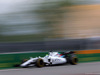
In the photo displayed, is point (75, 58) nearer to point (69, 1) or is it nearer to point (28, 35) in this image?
point (28, 35)

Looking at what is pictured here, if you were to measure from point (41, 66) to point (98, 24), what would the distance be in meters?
10.9

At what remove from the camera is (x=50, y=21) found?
1850 cm

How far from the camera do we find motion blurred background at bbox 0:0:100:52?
17.7 meters

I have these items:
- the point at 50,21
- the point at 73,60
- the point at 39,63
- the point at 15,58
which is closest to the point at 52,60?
the point at 39,63

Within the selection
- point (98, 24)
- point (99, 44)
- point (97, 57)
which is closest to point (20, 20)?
point (98, 24)

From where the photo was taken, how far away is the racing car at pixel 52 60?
866 centimetres

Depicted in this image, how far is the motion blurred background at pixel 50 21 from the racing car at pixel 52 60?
24.5 feet

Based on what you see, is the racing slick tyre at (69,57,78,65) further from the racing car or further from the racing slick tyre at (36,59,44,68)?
the racing slick tyre at (36,59,44,68)

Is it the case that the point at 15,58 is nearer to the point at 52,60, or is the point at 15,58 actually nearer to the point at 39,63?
the point at 39,63

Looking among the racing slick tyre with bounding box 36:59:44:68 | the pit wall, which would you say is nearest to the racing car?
the racing slick tyre with bounding box 36:59:44:68

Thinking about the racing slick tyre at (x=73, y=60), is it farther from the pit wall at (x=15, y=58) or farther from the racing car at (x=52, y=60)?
the pit wall at (x=15, y=58)

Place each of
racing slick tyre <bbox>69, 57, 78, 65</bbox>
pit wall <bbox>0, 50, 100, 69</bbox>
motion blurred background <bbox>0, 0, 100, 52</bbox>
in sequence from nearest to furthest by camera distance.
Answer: pit wall <bbox>0, 50, 100, 69</bbox> → racing slick tyre <bbox>69, 57, 78, 65</bbox> → motion blurred background <bbox>0, 0, 100, 52</bbox>

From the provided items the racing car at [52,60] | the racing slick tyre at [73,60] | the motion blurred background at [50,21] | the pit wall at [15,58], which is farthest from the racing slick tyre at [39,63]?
the motion blurred background at [50,21]

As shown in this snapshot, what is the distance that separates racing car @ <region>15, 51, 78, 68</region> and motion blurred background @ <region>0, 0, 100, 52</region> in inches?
294
